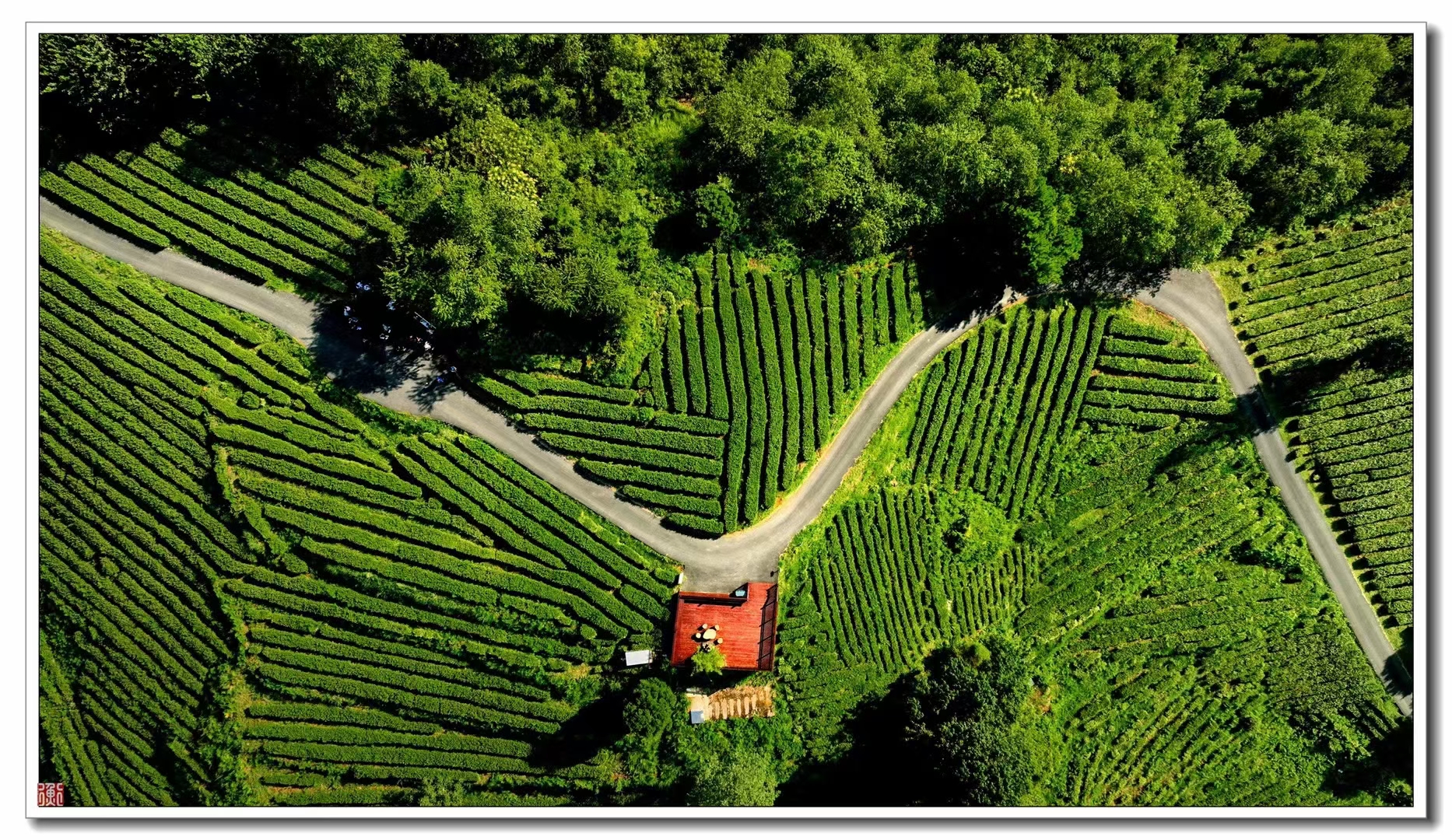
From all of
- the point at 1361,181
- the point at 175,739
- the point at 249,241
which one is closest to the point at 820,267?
the point at 249,241

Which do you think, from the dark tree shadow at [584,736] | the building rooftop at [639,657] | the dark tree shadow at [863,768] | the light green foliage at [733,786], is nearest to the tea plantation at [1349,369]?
the dark tree shadow at [863,768]

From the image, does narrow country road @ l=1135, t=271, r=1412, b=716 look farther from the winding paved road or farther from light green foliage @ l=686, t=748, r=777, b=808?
light green foliage @ l=686, t=748, r=777, b=808

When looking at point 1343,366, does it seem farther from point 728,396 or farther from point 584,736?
point 584,736

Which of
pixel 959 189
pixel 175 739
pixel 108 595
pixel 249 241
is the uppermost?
pixel 959 189

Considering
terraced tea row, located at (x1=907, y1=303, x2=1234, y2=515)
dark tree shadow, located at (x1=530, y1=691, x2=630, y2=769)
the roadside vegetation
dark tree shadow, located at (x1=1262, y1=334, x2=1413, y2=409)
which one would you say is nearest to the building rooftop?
the roadside vegetation

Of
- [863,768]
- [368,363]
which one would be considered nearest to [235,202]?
[368,363]

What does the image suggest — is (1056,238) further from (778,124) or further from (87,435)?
(87,435)
